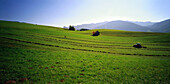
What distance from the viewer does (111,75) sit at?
12945 mm

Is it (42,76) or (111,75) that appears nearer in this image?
(42,76)

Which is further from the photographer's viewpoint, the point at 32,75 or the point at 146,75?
the point at 146,75

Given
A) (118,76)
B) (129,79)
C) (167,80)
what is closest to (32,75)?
(118,76)

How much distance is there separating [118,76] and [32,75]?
43.7 feet

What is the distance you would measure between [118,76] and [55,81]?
9.76m

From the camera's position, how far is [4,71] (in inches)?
461

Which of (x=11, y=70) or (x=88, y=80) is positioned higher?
(x=11, y=70)

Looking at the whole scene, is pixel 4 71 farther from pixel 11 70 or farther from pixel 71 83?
pixel 71 83

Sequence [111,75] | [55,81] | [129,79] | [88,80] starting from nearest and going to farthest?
[55,81] < [88,80] < [129,79] < [111,75]

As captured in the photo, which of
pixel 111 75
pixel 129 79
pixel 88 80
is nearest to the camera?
pixel 88 80

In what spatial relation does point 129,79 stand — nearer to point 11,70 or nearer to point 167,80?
point 167,80

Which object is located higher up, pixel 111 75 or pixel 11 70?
pixel 11 70

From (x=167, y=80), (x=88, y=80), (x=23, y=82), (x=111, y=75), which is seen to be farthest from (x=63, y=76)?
(x=167, y=80)

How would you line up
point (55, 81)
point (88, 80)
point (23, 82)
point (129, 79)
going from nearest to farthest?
point (23, 82) < point (55, 81) < point (88, 80) < point (129, 79)
